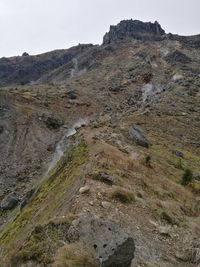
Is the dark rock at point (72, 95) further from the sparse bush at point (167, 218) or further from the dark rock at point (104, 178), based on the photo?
the sparse bush at point (167, 218)

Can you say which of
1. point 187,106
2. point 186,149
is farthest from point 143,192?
point 187,106

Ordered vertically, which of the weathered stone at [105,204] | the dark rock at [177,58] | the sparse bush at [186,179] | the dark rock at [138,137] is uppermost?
the weathered stone at [105,204]

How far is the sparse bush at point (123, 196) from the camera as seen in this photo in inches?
956

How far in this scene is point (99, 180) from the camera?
86.9ft

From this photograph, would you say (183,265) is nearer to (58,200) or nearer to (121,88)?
(58,200)

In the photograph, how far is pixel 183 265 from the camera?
20.4 metres

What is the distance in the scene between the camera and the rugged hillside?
19406mm

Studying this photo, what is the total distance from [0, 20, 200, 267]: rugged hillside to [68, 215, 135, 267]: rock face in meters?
0.04

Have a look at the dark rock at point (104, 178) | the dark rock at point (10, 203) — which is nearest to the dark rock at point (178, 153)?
the dark rock at point (10, 203)

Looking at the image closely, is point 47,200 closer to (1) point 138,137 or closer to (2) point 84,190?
(2) point 84,190

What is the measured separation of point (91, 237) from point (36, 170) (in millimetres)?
38169

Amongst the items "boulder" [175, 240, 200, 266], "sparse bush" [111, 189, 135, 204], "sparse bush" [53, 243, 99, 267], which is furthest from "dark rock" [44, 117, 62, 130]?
"sparse bush" [53, 243, 99, 267]

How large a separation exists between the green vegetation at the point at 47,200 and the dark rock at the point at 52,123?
40.5 m

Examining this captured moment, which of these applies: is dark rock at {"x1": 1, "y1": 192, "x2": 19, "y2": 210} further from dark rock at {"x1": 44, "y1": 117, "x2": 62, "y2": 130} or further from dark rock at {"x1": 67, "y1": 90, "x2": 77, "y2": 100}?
dark rock at {"x1": 67, "y1": 90, "x2": 77, "y2": 100}
